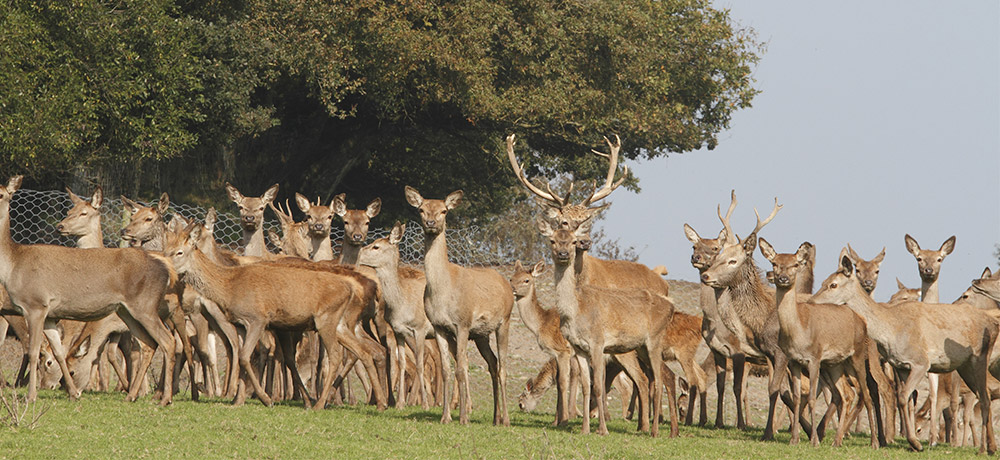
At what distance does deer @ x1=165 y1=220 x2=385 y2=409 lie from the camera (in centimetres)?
1145

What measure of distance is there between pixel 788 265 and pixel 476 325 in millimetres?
2846

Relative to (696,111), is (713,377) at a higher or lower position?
lower

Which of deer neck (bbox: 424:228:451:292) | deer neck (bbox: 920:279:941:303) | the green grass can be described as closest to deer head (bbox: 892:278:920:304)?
deer neck (bbox: 920:279:941:303)

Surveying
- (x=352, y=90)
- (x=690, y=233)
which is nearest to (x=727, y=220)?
(x=690, y=233)

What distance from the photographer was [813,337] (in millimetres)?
10891

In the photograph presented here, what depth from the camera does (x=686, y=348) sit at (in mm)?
13258

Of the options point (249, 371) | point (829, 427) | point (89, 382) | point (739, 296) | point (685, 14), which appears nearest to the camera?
point (249, 371)

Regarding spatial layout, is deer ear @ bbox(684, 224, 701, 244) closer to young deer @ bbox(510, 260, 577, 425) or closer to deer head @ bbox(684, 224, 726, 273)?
deer head @ bbox(684, 224, 726, 273)

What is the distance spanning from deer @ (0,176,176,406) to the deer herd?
0.5 inches

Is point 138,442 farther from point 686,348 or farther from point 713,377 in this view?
point 713,377

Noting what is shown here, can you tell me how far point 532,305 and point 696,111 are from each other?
2097 centimetres

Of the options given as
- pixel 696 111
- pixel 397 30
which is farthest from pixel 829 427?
pixel 696 111

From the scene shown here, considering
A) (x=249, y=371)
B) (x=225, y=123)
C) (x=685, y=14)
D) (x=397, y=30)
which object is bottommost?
(x=249, y=371)

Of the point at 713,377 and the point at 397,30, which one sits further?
the point at 397,30
